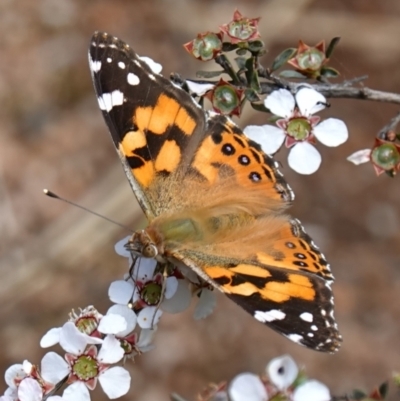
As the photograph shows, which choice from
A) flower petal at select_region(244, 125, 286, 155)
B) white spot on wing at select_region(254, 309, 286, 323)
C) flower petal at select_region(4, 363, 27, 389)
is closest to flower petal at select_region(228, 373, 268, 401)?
white spot on wing at select_region(254, 309, 286, 323)

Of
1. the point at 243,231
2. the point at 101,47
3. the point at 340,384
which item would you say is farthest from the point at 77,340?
the point at 340,384

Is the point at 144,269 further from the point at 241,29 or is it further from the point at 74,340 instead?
the point at 241,29

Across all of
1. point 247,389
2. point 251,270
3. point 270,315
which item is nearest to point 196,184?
point 251,270

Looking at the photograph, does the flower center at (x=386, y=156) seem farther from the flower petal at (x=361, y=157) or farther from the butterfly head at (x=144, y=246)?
the butterfly head at (x=144, y=246)

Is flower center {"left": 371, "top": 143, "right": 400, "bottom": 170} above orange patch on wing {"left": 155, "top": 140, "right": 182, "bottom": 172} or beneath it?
above

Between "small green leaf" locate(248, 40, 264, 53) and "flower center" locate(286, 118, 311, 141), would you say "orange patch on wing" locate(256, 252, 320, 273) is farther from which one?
"small green leaf" locate(248, 40, 264, 53)
